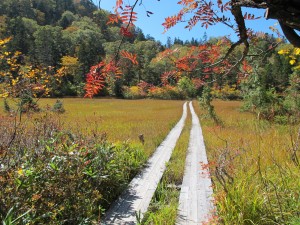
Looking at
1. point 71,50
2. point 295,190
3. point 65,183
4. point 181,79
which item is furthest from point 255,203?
point 71,50

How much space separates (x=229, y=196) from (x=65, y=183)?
226cm

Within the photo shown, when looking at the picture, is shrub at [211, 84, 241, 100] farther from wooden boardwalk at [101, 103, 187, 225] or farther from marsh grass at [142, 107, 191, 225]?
wooden boardwalk at [101, 103, 187, 225]

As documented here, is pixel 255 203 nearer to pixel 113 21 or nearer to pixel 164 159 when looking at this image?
pixel 113 21

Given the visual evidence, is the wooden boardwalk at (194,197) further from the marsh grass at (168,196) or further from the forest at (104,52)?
the forest at (104,52)

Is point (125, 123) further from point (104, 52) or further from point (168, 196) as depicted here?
point (168, 196)

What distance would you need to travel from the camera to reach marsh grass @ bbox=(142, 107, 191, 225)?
407 cm

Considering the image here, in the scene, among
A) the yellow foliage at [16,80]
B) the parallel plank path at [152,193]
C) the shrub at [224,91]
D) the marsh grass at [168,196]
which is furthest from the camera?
the yellow foliage at [16,80]

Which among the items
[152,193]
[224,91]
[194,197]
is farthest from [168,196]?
[224,91]

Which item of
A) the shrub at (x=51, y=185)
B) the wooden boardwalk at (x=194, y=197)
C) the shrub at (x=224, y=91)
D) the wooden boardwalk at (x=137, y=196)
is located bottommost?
the wooden boardwalk at (x=137, y=196)

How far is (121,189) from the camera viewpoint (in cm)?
561

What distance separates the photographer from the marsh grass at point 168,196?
4.07m

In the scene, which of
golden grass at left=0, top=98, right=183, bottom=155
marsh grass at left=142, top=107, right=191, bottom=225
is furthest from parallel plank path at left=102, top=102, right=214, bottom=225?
golden grass at left=0, top=98, right=183, bottom=155

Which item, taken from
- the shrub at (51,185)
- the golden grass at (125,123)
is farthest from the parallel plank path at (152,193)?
the golden grass at (125,123)

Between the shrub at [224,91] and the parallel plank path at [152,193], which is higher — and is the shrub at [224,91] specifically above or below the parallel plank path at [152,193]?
above
